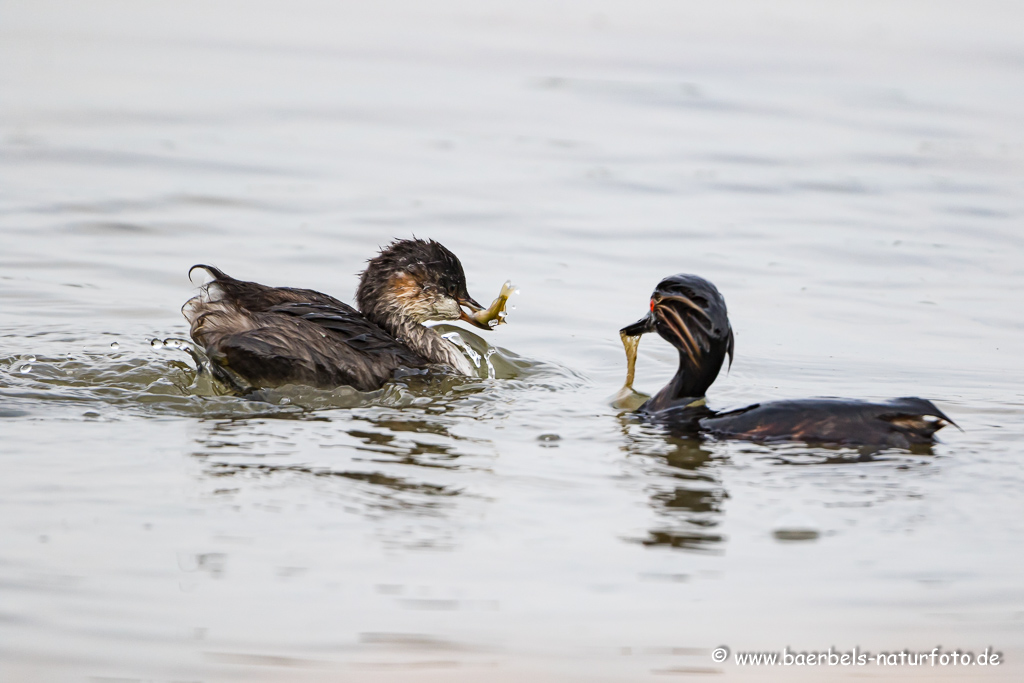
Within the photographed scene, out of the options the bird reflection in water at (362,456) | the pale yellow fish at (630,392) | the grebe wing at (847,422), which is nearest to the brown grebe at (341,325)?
the bird reflection in water at (362,456)

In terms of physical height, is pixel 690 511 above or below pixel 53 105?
below

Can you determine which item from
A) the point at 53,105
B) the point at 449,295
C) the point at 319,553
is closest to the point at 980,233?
the point at 449,295

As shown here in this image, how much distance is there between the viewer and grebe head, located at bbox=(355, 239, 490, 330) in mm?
8336

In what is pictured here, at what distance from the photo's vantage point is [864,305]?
418 inches

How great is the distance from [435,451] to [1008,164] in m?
11.9

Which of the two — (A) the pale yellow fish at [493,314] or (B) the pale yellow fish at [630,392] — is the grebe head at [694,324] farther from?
(A) the pale yellow fish at [493,314]

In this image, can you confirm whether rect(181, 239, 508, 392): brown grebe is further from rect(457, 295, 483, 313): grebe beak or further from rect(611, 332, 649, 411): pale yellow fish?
rect(611, 332, 649, 411): pale yellow fish

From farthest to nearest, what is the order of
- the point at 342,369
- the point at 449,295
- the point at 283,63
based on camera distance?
1. the point at 283,63
2. the point at 449,295
3. the point at 342,369

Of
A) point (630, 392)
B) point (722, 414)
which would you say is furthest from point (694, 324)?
point (630, 392)

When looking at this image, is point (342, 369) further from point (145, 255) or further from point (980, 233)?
point (980, 233)

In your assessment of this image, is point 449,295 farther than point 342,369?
Yes

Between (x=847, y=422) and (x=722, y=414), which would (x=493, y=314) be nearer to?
(x=722, y=414)

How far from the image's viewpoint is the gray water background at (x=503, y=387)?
4.48 m

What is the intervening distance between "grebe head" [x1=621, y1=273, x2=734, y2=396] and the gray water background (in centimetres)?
49
